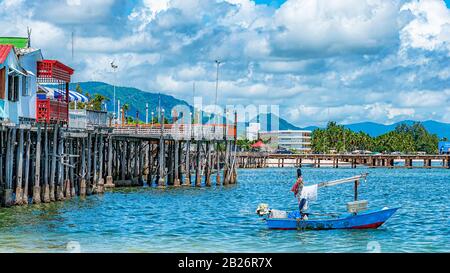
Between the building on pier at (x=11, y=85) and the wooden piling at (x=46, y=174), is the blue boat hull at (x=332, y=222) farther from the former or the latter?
the building on pier at (x=11, y=85)

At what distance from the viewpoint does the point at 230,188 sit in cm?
6750

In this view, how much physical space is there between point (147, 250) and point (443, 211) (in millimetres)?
25279

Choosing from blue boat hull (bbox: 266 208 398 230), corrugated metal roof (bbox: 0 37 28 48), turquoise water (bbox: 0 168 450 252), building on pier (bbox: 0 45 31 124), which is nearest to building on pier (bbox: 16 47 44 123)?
building on pier (bbox: 0 45 31 124)

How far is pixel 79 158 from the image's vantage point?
50500 mm

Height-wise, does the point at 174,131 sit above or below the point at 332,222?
above

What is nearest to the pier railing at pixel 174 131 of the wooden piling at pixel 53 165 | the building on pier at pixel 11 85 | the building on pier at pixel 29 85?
the building on pier at pixel 29 85

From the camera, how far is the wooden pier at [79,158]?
130 feet

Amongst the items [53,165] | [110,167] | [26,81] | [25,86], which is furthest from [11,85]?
[110,167]

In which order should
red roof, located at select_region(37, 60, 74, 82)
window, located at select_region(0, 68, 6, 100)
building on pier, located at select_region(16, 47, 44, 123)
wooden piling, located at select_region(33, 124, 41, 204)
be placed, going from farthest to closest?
red roof, located at select_region(37, 60, 74, 82)
building on pier, located at select_region(16, 47, 44, 123)
window, located at select_region(0, 68, 6, 100)
wooden piling, located at select_region(33, 124, 41, 204)

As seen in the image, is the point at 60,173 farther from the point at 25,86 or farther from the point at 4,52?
the point at 4,52

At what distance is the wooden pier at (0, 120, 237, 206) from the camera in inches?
1563

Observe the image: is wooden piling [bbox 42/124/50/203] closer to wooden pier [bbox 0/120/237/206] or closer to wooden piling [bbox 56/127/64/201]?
wooden pier [bbox 0/120/237/206]

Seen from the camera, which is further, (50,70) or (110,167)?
(110,167)
